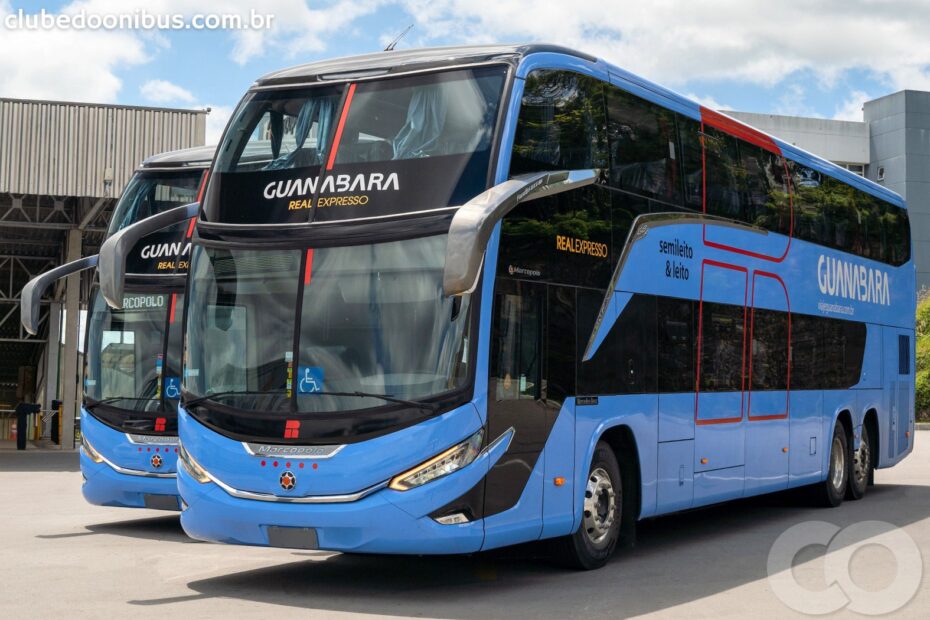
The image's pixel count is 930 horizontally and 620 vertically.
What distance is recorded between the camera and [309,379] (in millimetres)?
9102

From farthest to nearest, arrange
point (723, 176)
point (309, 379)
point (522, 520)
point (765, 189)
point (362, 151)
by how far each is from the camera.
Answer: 1. point (765, 189)
2. point (723, 176)
3. point (362, 151)
4. point (522, 520)
5. point (309, 379)

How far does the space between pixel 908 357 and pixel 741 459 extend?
23.4 feet

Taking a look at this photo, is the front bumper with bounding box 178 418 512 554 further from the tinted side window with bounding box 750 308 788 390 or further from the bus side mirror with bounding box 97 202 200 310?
the tinted side window with bounding box 750 308 788 390

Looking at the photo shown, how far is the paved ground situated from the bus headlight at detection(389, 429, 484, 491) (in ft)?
2.77

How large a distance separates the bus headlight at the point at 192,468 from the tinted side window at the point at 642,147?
410 centimetres

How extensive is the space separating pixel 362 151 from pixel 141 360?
Answer: 5470 mm

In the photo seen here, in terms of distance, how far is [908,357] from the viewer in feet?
63.8

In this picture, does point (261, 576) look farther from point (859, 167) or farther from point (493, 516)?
point (859, 167)

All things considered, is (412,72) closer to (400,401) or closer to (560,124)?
(560,124)

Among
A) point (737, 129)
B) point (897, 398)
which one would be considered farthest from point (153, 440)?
point (897, 398)

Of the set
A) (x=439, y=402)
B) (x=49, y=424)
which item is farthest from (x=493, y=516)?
(x=49, y=424)

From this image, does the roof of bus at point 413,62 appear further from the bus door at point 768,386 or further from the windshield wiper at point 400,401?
the bus door at point 768,386

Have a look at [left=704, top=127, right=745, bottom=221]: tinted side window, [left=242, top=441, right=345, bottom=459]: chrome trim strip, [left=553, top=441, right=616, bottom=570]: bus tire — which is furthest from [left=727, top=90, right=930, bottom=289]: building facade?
[left=242, top=441, right=345, bottom=459]: chrome trim strip

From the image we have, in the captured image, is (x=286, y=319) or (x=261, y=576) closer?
(x=286, y=319)
